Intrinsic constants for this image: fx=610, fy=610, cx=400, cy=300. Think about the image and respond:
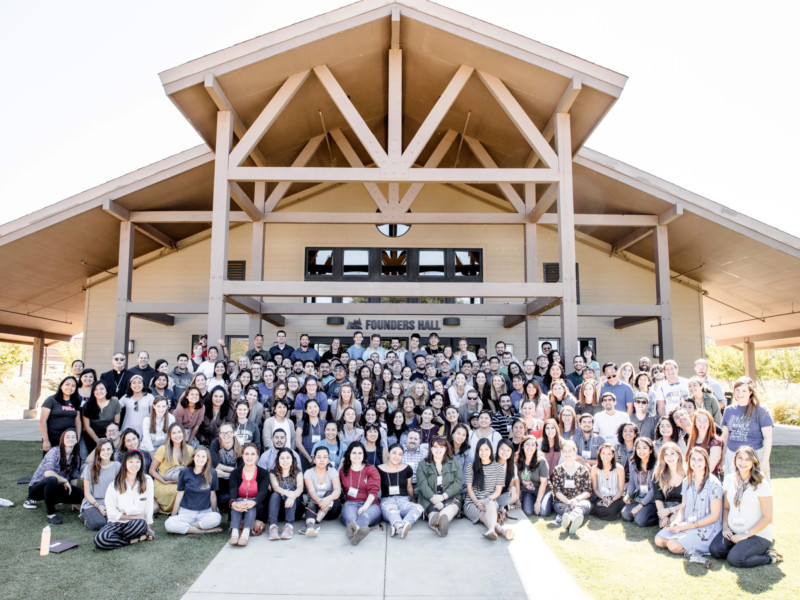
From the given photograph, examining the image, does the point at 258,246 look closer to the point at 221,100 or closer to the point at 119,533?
the point at 221,100

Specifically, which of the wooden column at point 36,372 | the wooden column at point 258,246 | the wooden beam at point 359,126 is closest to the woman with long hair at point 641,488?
the wooden beam at point 359,126

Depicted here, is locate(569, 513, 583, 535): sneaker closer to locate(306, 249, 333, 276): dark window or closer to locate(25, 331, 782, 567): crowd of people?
locate(25, 331, 782, 567): crowd of people

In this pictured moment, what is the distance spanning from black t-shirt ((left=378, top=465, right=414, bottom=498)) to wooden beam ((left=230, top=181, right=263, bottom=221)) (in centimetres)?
613

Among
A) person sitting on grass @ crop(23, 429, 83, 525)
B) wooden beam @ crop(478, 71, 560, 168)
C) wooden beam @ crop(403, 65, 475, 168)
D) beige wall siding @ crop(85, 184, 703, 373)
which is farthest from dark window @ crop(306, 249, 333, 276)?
person sitting on grass @ crop(23, 429, 83, 525)

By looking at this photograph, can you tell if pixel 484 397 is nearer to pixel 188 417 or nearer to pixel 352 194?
pixel 188 417

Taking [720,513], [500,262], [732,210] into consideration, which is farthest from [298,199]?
[720,513]

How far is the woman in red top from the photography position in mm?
6379

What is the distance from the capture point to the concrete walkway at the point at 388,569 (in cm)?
464

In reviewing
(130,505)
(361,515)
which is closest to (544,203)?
(361,515)

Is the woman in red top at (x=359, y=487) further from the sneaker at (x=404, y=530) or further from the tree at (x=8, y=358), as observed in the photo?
the tree at (x=8, y=358)

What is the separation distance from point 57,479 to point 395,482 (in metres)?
3.73

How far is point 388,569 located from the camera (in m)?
5.16

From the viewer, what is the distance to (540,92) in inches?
415

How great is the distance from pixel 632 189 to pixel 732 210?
1.83 m
